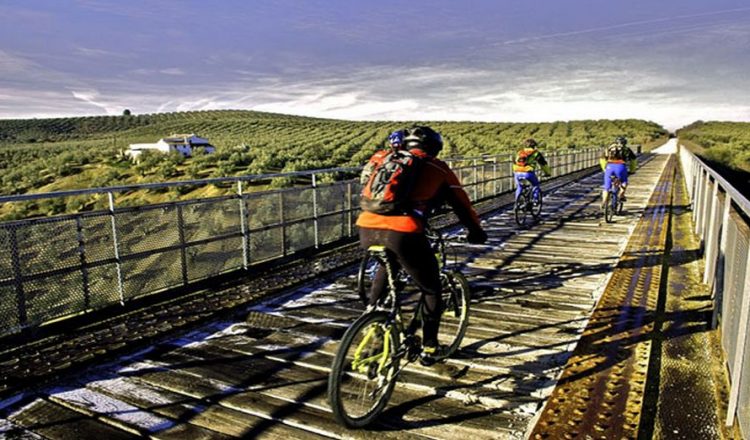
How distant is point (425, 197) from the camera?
3645 millimetres

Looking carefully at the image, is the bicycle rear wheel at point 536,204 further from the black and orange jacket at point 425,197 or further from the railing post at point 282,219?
the black and orange jacket at point 425,197

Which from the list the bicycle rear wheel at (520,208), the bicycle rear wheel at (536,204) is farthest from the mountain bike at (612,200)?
the bicycle rear wheel at (520,208)

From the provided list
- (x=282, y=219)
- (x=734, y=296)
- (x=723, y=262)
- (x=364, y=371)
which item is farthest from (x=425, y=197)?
(x=282, y=219)

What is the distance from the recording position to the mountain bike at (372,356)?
11.1ft

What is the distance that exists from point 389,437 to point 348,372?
54 centimetres

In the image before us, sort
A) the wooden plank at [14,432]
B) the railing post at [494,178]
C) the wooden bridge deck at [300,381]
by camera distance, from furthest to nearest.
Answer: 1. the railing post at [494,178]
2. the wooden bridge deck at [300,381]
3. the wooden plank at [14,432]

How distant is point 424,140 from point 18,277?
4.25 metres

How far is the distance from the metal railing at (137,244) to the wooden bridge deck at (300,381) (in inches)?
53.8

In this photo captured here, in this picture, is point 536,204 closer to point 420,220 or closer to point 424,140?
point 424,140

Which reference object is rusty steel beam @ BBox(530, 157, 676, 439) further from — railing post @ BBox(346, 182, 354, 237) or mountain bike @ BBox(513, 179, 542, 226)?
railing post @ BBox(346, 182, 354, 237)

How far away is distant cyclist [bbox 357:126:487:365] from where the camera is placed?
3.59 meters

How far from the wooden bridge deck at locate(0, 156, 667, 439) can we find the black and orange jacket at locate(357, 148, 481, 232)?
137 cm

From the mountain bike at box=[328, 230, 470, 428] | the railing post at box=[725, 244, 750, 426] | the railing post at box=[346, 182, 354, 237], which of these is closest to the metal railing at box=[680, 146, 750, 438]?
the railing post at box=[725, 244, 750, 426]

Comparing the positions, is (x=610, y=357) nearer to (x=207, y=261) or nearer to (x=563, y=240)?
(x=207, y=261)
